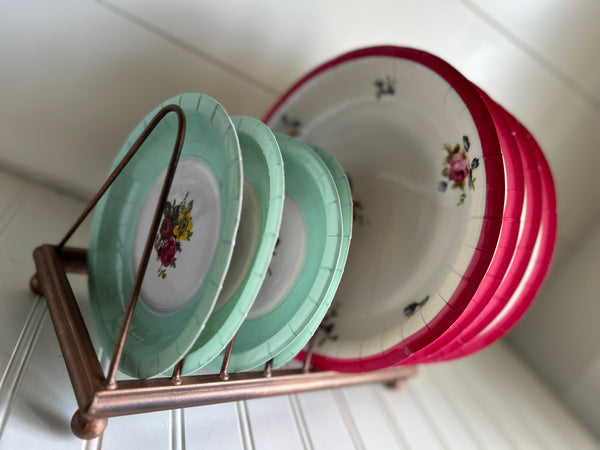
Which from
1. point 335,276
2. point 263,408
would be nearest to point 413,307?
point 335,276

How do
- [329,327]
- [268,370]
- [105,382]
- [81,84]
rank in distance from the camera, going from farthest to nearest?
[81,84], [329,327], [268,370], [105,382]

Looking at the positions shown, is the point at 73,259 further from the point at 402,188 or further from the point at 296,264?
the point at 402,188

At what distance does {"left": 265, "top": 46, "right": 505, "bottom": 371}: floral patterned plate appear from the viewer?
0.46 m

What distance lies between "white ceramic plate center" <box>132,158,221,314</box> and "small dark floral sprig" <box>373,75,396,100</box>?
27 cm

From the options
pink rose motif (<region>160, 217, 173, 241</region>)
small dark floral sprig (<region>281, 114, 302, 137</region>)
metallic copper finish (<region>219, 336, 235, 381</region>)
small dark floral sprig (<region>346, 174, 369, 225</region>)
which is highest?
small dark floral sprig (<region>281, 114, 302, 137</region>)

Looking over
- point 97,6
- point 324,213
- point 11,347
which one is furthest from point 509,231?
point 97,6

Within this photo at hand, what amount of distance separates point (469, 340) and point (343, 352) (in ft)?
0.48

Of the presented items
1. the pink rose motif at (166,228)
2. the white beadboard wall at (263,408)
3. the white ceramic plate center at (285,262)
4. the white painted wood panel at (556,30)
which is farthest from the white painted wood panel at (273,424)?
the white painted wood panel at (556,30)

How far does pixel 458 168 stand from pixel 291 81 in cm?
40

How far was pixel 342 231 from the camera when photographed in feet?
1.47

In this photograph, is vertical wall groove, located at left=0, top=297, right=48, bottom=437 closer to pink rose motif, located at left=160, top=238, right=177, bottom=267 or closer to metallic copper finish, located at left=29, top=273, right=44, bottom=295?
metallic copper finish, located at left=29, top=273, right=44, bottom=295

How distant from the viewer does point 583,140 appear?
896 millimetres

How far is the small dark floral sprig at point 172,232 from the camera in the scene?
1.45 feet

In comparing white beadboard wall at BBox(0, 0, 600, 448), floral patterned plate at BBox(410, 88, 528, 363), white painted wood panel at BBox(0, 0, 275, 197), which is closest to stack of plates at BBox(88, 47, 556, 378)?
floral patterned plate at BBox(410, 88, 528, 363)
